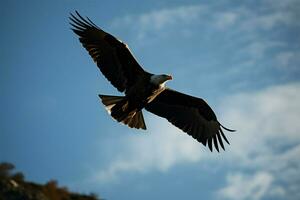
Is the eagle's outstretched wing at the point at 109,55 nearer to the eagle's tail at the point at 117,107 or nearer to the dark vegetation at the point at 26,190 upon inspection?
the eagle's tail at the point at 117,107

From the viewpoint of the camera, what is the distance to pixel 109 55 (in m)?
21.4

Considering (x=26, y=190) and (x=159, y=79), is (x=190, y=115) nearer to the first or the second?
(x=159, y=79)

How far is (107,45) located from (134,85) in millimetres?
1248

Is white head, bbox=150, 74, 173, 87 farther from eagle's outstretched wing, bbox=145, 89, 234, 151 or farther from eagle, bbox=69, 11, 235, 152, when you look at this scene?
eagle's outstretched wing, bbox=145, 89, 234, 151

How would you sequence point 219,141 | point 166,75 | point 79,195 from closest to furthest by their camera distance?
point 166,75 < point 219,141 < point 79,195

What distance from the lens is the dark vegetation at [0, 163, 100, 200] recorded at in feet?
72.5

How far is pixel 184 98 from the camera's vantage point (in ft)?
73.5

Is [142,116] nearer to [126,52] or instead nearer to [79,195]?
[126,52]

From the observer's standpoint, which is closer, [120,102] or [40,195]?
[120,102]

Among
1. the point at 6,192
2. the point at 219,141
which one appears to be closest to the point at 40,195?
the point at 6,192

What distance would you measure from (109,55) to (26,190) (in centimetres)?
427

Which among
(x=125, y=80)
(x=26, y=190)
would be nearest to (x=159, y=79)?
(x=125, y=80)

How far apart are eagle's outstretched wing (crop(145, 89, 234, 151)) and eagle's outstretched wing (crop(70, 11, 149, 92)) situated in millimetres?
1481

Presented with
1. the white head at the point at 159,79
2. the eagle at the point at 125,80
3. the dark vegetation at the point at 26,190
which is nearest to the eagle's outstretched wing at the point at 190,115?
the eagle at the point at 125,80
